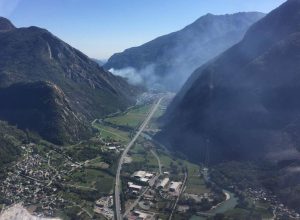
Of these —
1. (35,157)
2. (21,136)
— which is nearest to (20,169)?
(35,157)

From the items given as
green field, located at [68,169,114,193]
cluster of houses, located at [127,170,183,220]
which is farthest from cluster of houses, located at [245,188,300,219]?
green field, located at [68,169,114,193]

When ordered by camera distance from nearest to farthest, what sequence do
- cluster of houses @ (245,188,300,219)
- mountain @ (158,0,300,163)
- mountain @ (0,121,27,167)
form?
cluster of houses @ (245,188,300,219) < mountain @ (0,121,27,167) < mountain @ (158,0,300,163)

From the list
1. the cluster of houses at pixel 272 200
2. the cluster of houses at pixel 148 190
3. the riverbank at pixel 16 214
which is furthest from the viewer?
the cluster of houses at pixel 148 190

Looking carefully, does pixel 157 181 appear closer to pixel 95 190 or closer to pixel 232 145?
pixel 95 190

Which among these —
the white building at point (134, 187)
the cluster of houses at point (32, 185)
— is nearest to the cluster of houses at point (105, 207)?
the white building at point (134, 187)

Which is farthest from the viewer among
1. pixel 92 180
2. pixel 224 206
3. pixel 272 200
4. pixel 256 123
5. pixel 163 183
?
pixel 256 123

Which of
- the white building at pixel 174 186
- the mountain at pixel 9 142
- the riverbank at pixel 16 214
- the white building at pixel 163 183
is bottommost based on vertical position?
the white building at pixel 174 186

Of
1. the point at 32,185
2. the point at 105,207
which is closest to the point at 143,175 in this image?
the point at 105,207

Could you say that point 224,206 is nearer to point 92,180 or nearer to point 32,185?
point 92,180

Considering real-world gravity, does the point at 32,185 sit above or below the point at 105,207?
above

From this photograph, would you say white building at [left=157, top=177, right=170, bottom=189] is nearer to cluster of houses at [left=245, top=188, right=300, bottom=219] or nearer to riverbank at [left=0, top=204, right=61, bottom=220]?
cluster of houses at [left=245, top=188, right=300, bottom=219]

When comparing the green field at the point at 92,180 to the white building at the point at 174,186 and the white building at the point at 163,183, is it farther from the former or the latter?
the white building at the point at 174,186

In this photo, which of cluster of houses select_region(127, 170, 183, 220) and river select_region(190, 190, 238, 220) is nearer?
cluster of houses select_region(127, 170, 183, 220)
